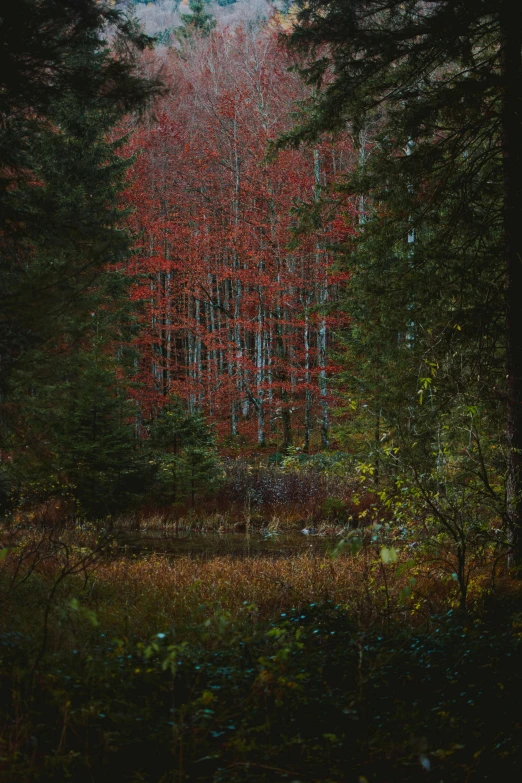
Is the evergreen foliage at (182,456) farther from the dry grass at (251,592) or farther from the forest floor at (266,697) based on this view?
the forest floor at (266,697)

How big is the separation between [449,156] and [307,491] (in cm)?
1013

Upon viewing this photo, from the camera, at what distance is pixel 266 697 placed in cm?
333

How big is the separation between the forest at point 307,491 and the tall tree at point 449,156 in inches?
1.3

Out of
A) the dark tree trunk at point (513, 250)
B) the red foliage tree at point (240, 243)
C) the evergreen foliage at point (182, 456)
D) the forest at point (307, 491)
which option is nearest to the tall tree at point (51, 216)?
the forest at point (307, 491)

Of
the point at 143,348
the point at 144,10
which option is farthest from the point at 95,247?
the point at 144,10

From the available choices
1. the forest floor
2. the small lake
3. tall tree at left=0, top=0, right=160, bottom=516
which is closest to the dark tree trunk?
the forest floor

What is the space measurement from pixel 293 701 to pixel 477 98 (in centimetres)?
600

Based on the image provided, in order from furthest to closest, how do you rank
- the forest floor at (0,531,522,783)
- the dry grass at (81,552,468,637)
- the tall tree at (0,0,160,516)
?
1. the dry grass at (81,552,468,637)
2. the tall tree at (0,0,160,516)
3. the forest floor at (0,531,522,783)

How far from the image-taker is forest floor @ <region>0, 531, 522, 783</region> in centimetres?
287

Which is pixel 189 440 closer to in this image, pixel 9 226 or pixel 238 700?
pixel 9 226

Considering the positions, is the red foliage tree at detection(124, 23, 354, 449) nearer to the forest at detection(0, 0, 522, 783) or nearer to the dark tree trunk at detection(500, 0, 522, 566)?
the forest at detection(0, 0, 522, 783)

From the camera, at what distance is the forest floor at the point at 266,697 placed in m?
2.87

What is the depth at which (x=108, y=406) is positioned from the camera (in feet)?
42.1

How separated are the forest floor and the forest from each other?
21mm
